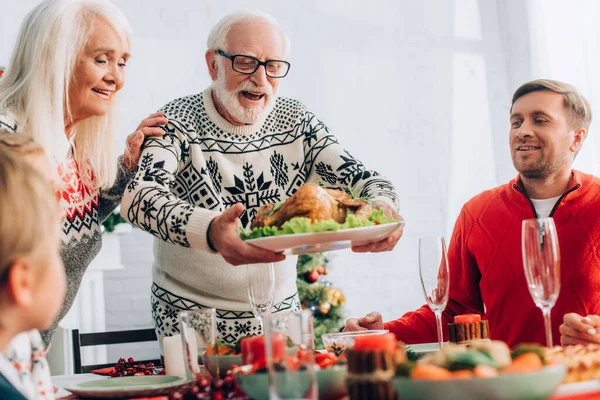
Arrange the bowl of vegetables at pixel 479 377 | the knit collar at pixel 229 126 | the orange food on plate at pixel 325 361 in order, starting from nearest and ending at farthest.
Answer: the bowl of vegetables at pixel 479 377
the orange food on plate at pixel 325 361
the knit collar at pixel 229 126

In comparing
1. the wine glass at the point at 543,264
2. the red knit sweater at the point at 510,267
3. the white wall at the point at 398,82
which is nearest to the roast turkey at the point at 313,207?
the wine glass at the point at 543,264

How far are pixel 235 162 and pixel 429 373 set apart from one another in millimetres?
1221

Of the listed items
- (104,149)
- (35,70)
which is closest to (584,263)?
(104,149)

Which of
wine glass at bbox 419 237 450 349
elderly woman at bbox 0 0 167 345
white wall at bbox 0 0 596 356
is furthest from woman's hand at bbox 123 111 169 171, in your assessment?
white wall at bbox 0 0 596 356

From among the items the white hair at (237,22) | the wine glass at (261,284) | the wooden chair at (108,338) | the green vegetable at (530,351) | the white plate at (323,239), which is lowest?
the wooden chair at (108,338)

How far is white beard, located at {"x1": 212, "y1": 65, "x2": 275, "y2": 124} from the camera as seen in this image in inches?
81.4

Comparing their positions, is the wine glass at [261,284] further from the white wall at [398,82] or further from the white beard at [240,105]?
the white wall at [398,82]

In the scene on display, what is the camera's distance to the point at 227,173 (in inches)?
80.4

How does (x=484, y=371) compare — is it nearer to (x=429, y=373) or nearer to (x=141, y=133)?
(x=429, y=373)

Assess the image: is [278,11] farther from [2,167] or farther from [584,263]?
[2,167]

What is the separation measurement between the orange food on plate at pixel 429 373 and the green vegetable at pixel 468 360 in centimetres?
2

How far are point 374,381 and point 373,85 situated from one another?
4.92m

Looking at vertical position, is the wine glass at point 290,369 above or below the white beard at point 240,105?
below

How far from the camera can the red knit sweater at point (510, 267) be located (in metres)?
2.21
